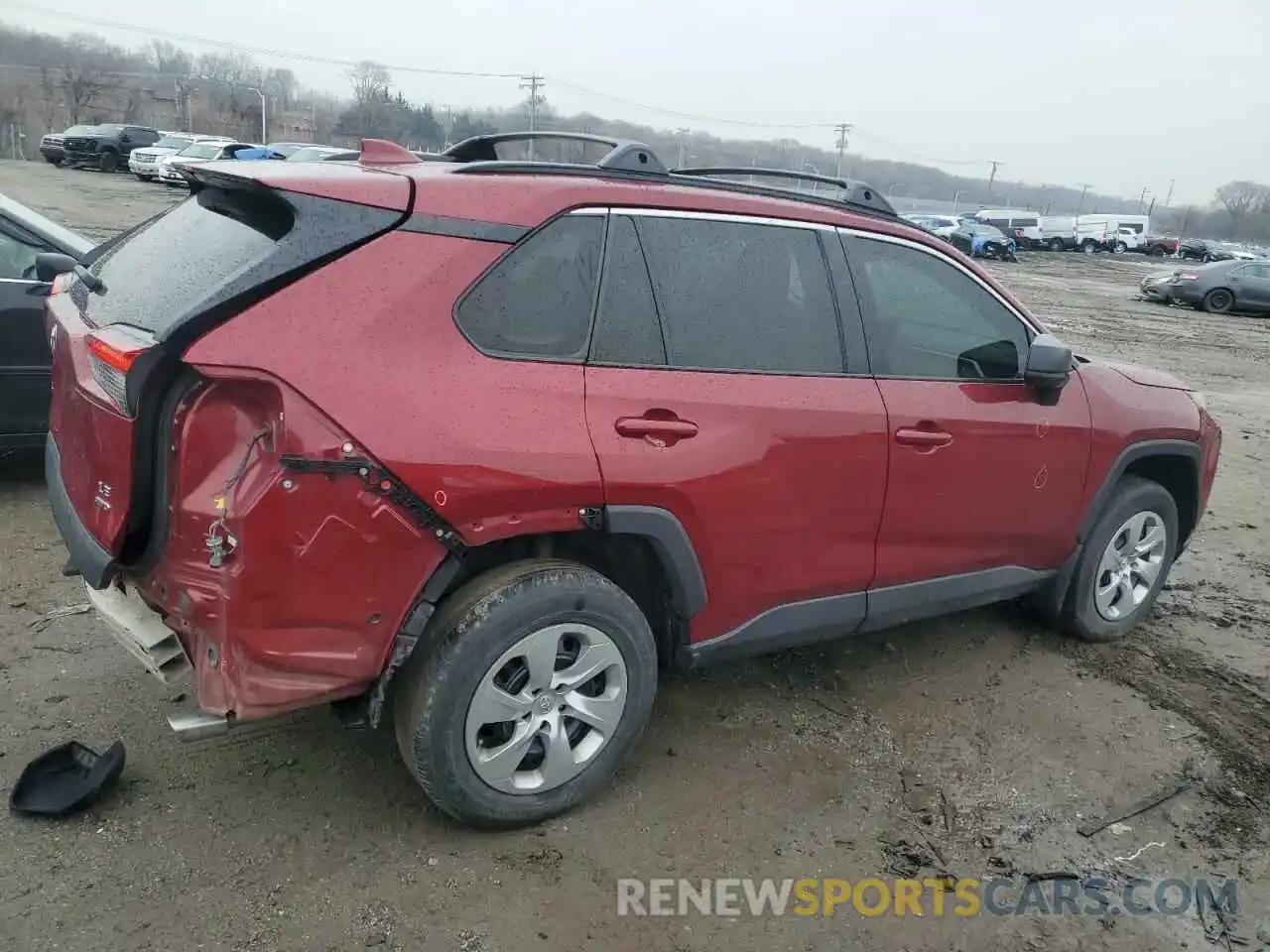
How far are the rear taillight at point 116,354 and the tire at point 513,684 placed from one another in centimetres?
101

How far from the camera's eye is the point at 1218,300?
2316cm

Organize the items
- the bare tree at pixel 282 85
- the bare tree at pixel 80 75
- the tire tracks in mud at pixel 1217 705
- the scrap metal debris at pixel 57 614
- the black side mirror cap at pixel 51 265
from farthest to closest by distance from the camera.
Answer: the bare tree at pixel 282 85 < the bare tree at pixel 80 75 < the black side mirror cap at pixel 51 265 < the scrap metal debris at pixel 57 614 < the tire tracks in mud at pixel 1217 705

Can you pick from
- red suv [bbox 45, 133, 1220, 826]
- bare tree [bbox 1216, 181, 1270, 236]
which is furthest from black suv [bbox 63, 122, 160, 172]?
bare tree [bbox 1216, 181, 1270, 236]

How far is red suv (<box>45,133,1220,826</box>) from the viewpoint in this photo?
238 centimetres

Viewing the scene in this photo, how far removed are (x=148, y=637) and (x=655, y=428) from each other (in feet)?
5.01

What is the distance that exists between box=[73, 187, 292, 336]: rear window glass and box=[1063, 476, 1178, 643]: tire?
3562 mm

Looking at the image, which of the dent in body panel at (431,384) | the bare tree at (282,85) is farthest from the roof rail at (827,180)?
the bare tree at (282,85)

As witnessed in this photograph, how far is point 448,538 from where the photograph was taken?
8.31 feet

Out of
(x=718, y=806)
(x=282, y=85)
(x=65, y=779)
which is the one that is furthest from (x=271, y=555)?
(x=282, y=85)

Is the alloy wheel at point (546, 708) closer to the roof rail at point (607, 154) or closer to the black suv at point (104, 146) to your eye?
the roof rail at point (607, 154)

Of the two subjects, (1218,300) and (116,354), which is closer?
(116,354)

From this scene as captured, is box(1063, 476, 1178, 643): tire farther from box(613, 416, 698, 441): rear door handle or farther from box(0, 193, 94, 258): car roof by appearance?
box(0, 193, 94, 258): car roof

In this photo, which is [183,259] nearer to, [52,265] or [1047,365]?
[52,265]

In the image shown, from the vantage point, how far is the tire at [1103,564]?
13.9 feet
